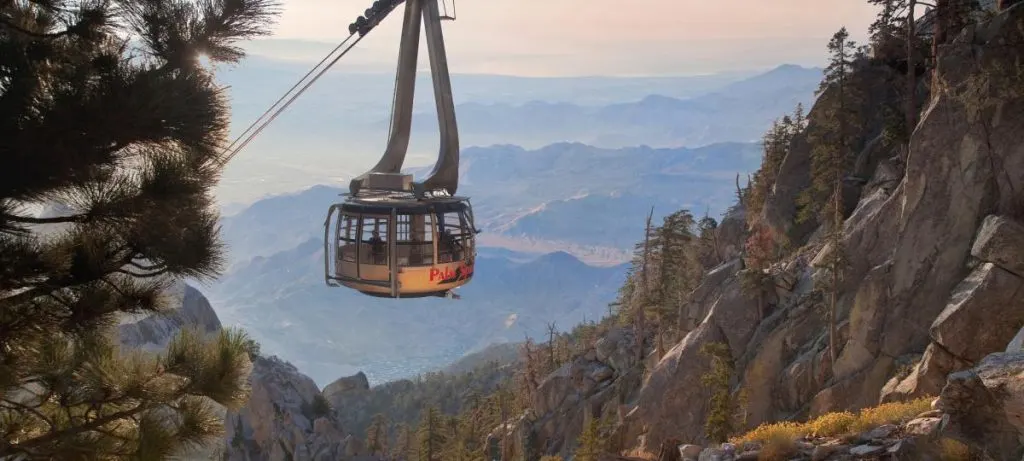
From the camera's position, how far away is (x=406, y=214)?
1341cm

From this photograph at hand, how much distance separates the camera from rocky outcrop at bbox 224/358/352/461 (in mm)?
58375

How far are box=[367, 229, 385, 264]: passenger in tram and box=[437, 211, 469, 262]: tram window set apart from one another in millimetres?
1143

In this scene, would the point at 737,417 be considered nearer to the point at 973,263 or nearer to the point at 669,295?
the point at 973,263

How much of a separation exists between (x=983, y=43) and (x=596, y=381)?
3103 cm

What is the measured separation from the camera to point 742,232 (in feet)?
149

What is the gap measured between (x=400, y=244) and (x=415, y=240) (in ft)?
1.13

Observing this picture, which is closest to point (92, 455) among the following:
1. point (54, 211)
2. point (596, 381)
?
point (54, 211)

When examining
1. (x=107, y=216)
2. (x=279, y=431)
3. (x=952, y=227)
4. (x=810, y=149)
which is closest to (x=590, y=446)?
(x=952, y=227)

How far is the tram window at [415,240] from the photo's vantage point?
13.7 metres

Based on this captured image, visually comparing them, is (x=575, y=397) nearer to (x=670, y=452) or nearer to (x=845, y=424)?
(x=670, y=452)

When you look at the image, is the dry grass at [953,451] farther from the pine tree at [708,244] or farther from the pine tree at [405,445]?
the pine tree at [405,445]

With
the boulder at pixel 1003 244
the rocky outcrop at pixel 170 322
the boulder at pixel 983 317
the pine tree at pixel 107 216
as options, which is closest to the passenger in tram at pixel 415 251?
the rocky outcrop at pixel 170 322

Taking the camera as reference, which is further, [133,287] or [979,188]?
[979,188]

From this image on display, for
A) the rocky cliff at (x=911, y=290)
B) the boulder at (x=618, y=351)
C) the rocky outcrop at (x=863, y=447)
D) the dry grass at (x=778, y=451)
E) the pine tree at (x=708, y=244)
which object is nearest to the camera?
the rocky outcrop at (x=863, y=447)
